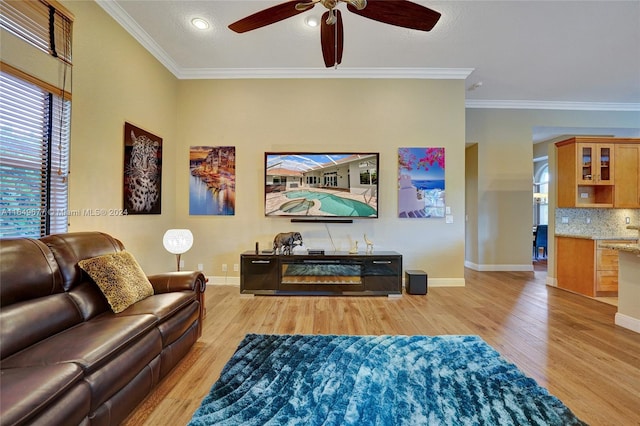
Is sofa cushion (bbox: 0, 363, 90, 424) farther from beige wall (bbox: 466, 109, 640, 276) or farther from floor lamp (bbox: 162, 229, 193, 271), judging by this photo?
beige wall (bbox: 466, 109, 640, 276)

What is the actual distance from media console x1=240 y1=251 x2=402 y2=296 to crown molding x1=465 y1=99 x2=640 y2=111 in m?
3.78

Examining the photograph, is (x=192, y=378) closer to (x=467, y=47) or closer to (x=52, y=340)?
(x=52, y=340)

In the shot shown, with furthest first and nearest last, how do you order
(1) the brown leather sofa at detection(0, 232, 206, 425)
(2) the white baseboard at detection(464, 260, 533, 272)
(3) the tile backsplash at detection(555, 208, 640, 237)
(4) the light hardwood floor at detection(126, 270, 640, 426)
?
(2) the white baseboard at detection(464, 260, 533, 272) < (3) the tile backsplash at detection(555, 208, 640, 237) < (4) the light hardwood floor at detection(126, 270, 640, 426) < (1) the brown leather sofa at detection(0, 232, 206, 425)

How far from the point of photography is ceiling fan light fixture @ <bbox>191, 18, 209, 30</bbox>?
3.04m

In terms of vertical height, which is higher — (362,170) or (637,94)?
(637,94)

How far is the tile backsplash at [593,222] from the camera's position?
4.25 metres

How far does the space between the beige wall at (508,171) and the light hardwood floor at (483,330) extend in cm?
115

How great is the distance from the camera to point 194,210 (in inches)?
163

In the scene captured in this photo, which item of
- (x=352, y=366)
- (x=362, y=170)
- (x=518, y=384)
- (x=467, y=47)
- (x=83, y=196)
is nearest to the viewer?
(x=518, y=384)

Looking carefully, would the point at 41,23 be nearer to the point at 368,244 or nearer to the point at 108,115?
the point at 108,115

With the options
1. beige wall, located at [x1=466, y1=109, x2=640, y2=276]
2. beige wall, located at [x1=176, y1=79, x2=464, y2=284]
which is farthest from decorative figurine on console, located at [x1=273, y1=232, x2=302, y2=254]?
beige wall, located at [x1=466, y1=109, x2=640, y2=276]

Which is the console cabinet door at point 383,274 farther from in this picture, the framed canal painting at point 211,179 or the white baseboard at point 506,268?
the white baseboard at point 506,268

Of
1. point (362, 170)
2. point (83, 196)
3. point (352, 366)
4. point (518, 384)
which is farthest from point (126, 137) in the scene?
point (518, 384)

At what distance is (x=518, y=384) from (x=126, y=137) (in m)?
4.35
